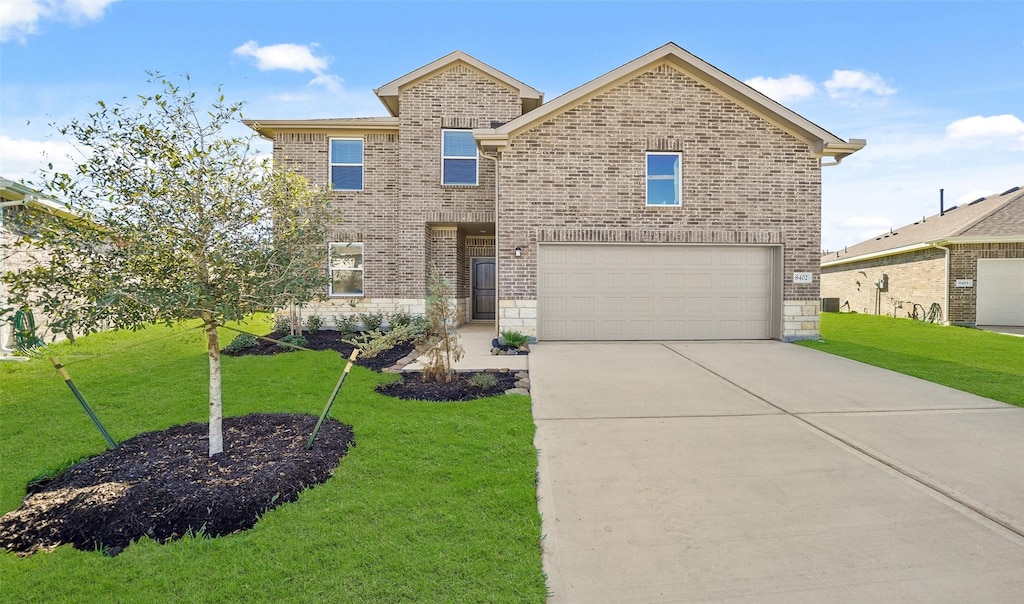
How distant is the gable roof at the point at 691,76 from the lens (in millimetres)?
10633

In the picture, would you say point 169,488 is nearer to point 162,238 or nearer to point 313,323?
point 162,238

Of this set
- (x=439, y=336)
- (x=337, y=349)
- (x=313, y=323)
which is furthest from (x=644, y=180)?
(x=313, y=323)

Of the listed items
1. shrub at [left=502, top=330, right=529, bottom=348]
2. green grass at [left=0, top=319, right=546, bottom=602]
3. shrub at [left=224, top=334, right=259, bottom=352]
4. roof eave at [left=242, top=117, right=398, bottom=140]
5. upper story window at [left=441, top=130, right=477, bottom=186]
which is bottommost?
green grass at [left=0, top=319, right=546, bottom=602]

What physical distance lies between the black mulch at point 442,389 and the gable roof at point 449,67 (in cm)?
938

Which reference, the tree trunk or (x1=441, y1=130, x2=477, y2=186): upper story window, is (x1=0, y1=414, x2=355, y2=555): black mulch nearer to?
the tree trunk

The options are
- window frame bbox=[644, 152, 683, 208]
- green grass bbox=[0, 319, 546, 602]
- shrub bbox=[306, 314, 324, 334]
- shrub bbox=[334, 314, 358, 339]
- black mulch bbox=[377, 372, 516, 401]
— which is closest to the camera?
green grass bbox=[0, 319, 546, 602]

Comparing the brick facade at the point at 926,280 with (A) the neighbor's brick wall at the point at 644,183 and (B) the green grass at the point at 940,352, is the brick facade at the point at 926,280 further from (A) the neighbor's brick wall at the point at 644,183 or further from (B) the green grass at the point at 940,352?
(A) the neighbor's brick wall at the point at 644,183

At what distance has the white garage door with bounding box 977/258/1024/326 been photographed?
50.2ft

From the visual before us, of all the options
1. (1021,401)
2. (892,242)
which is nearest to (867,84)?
(892,242)

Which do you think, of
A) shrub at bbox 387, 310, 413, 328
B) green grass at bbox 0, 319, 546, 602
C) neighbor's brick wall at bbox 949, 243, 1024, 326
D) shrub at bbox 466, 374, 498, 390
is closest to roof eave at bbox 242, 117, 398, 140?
shrub at bbox 387, 310, 413, 328

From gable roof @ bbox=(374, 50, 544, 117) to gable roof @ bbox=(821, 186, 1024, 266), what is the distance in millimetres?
14725

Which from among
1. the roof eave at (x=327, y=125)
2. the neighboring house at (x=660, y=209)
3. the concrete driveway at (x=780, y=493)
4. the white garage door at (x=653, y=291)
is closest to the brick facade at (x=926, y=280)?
the neighboring house at (x=660, y=209)

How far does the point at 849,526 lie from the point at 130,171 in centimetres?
613

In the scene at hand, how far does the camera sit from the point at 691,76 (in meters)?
11.1
